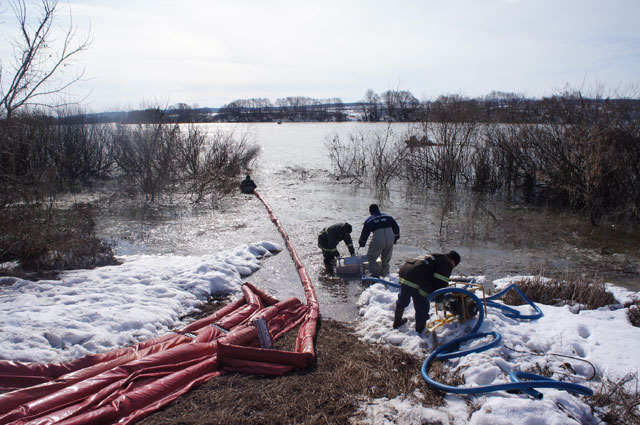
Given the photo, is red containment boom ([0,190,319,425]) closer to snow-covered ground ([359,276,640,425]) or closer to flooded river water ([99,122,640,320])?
snow-covered ground ([359,276,640,425])

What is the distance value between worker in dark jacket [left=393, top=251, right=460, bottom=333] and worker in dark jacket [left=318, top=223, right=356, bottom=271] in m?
3.25

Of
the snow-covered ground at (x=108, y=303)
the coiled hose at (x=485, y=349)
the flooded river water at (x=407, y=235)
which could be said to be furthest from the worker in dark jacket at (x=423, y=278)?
the snow-covered ground at (x=108, y=303)

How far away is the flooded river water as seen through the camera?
8.95 metres

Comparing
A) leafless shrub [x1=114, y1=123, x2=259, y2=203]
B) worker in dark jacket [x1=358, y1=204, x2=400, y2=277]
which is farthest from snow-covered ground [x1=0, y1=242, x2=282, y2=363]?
leafless shrub [x1=114, y1=123, x2=259, y2=203]

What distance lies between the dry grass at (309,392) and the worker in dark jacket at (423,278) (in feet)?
2.16

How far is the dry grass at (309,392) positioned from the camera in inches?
151

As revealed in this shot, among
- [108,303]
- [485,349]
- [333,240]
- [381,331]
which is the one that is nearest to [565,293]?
[485,349]

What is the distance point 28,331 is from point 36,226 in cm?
434

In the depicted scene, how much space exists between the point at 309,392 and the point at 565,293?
16.5ft

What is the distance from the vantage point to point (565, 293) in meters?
6.88

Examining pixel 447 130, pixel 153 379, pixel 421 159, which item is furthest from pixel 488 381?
pixel 421 159

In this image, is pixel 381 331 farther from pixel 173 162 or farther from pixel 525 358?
pixel 173 162

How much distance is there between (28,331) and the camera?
5.33m

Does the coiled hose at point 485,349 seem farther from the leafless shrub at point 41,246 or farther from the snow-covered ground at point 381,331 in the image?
the leafless shrub at point 41,246
